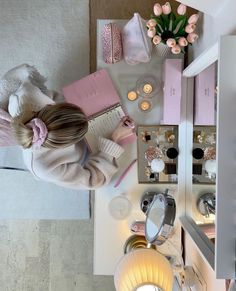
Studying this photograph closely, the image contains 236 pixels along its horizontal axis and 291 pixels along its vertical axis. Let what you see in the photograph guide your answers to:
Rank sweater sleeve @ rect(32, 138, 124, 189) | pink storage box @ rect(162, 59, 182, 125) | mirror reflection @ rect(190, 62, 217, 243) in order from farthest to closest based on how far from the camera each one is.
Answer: pink storage box @ rect(162, 59, 182, 125) → sweater sleeve @ rect(32, 138, 124, 189) → mirror reflection @ rect(190, 62, 217, 243)

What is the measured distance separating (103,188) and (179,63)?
520 millimetres

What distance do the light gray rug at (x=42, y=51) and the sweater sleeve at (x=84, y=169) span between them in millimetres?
481

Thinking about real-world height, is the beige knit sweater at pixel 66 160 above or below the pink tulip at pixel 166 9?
below

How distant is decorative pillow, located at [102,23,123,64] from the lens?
52.1 inches

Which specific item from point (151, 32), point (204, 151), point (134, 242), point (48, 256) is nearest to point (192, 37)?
point (151, 32)

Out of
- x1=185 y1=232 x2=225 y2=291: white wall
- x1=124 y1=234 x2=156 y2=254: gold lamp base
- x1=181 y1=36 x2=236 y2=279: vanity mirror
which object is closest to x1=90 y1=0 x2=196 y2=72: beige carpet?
x1=181 y1=36 x2=236 y2=279: vanity mirror

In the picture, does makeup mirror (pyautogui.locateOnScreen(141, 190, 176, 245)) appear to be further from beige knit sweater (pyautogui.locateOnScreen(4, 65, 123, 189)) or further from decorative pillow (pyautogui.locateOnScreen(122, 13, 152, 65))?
decorative pillow (pyautogui.locateOnScreen(122, 13, 152, 65))

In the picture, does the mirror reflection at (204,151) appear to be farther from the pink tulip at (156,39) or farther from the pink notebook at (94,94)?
the pink notebook at (94,94)

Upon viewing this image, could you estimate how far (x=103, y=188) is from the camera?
1374 mm

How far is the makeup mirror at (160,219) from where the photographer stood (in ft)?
3.68

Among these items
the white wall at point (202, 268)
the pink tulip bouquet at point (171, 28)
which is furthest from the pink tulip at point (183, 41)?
the white wall at point (202, 268)

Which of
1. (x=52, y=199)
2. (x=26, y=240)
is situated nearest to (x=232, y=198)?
(x=52, y=199)

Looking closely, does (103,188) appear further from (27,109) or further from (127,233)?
(27,109)

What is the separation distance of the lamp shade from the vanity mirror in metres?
0.13
